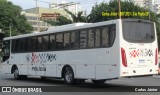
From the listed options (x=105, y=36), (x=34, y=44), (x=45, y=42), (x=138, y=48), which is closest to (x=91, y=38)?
(x=105, y=36)

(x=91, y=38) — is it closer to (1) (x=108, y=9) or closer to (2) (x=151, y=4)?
(1) (x=108, y=9)

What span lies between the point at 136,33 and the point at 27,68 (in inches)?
369

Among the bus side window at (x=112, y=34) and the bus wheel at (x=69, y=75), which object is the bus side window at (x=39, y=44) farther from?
the bus side window at (x=112, y=34)

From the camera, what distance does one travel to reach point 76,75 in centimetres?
1888

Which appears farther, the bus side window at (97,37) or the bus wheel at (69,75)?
the bus wheel at (69,75)

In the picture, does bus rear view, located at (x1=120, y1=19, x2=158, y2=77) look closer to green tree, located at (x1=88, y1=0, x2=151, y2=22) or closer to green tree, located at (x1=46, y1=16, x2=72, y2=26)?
green tree, located at (x1=46, y1=16, x2=72, y2=26)

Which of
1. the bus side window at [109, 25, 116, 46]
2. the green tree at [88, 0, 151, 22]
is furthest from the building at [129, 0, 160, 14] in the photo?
the bus side window at [109, 25, 116, 46]

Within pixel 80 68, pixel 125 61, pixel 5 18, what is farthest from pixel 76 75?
pixel 5 18

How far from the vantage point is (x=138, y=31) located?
664 inches

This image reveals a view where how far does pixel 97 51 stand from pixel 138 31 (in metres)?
2.12

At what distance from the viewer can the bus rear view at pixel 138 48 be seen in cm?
1619

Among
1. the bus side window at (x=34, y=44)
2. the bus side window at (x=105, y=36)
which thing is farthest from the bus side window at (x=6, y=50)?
the bus side window at (x=105, y=36)

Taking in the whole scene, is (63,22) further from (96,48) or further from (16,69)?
(96,48)

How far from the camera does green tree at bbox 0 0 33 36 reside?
83.7 metres
